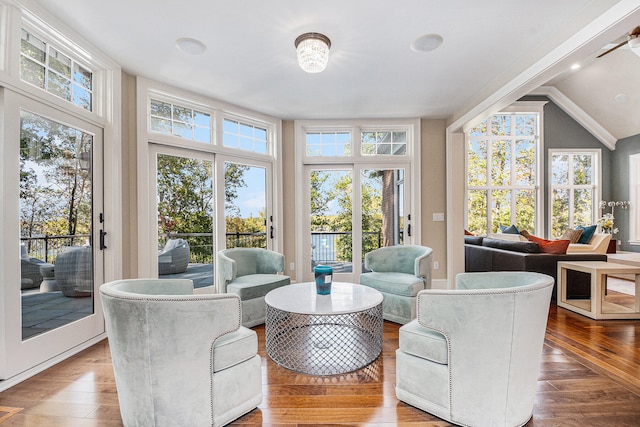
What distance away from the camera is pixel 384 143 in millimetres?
4859

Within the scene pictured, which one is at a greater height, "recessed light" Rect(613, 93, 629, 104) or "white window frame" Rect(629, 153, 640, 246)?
"recessed light" Rect(613, 93, 629, 104)

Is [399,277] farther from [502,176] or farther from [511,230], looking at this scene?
[502,176]

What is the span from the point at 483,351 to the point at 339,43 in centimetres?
249

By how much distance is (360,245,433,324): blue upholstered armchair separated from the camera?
313cm

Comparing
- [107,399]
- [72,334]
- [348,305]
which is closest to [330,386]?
[348,305]

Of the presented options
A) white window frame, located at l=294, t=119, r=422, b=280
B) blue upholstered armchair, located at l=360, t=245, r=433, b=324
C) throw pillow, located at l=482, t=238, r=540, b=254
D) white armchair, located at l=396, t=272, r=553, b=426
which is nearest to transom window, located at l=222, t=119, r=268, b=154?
white window frame, located at l=294, t=119, r=422, b=280

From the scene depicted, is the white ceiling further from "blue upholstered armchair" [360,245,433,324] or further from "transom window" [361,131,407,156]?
"blue upholstered armchair" [360,245,433,324]

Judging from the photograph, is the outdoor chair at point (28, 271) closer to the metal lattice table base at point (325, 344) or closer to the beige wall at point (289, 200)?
the metal lattice table base at point (325, 344)

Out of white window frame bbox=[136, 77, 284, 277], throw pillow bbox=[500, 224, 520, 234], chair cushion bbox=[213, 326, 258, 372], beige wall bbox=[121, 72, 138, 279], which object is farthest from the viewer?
throw pillow bbox=[500, 224, 520, 234]

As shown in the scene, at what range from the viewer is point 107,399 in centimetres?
189

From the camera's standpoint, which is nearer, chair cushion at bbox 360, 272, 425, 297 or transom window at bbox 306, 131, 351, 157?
chair cushion at bbox 360, 272, 425, 297

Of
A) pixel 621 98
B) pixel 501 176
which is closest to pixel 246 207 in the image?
pixel 501 176

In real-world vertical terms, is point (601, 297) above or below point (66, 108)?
below

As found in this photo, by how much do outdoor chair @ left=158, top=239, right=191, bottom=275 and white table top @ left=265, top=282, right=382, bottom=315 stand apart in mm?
1637
